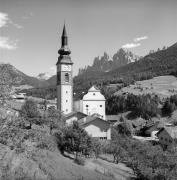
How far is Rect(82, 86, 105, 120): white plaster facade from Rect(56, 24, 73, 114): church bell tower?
1249 cm

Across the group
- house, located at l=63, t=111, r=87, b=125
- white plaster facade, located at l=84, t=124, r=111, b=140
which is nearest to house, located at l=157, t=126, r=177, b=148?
white plaster facade, located at l=84, t=124, r=111, b=140

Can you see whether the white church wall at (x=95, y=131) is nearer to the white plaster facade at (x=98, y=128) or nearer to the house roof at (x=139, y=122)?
the white plaster facade at (x=98, y=128)

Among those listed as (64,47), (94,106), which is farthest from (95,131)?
(94,106)

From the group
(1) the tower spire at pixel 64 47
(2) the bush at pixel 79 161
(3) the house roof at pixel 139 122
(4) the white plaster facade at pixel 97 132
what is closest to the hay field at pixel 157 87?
(3) the house roof at pixel 139 122

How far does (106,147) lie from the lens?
143 ft

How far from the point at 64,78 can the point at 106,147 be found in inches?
1084

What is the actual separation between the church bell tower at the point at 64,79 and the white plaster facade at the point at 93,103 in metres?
12.5

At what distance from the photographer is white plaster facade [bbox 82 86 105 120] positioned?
7844cm

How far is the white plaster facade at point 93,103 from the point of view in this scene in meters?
78.4

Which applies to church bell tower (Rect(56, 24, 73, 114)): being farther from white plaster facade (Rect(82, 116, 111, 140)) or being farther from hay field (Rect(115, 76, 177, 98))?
hay field (Rect(115, 76, 177, 98))

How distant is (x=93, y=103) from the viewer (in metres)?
79.4

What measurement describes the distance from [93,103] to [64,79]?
16.5 metres

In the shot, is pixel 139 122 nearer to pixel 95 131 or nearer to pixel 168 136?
pixel 168 136

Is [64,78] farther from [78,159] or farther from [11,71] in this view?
[11,71]
